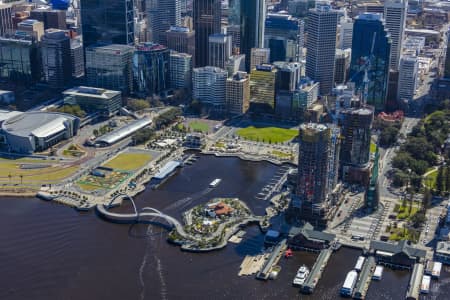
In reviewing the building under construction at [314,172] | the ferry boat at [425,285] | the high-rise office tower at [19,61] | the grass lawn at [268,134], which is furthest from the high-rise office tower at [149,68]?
the ferry boat at [425,285]

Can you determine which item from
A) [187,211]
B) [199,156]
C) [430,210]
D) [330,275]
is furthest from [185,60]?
[330,275]

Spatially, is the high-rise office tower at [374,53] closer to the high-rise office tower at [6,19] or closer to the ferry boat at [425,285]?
the ferry boat at [425,285]

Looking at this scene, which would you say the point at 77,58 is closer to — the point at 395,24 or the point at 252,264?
the point at 395,24

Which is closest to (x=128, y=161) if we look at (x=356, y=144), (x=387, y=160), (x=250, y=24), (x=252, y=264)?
(x=356, y=144)

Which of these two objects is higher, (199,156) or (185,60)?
(185,60)

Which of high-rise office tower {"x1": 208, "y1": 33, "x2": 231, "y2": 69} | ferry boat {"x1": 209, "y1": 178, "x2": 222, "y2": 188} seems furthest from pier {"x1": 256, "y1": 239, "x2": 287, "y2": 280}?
high-rise office tower {"x1": 208, "y1": 33, "x2": 231, "y2": 69}

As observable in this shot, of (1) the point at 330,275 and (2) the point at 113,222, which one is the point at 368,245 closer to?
(1) the point at 330,275
